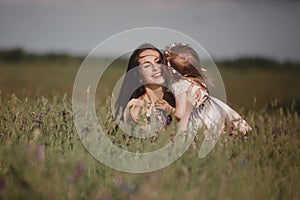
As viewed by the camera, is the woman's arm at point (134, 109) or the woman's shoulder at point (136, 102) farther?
the woman's shoulder at point (136, 102)

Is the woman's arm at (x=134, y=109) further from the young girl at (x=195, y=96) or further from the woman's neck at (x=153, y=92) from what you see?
the young girl at (x=195, y=96)

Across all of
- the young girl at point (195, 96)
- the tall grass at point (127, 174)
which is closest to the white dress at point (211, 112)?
the young girl at point (195, 96)

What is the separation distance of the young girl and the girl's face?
0.56 ft

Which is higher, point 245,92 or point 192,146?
point 245,92

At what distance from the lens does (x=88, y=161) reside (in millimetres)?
3254

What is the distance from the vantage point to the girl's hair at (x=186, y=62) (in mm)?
5398

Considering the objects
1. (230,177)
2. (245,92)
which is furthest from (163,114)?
(245,92)

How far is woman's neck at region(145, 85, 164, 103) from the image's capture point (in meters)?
5.09

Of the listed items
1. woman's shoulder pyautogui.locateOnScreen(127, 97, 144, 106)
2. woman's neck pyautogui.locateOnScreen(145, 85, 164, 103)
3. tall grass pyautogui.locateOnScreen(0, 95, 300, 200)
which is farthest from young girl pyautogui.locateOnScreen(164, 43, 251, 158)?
tall grass pyautogui.locateOnScreen(0, 95, 300, 200)

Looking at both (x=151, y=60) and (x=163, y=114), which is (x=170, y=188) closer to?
(x=163, y=114)

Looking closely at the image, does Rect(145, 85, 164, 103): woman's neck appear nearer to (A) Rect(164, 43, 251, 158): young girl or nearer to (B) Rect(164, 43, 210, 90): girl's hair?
(A) Rect(164, 43, 251, 158): young girl

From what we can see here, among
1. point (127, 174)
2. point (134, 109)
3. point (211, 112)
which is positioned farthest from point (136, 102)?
point (127, 174)

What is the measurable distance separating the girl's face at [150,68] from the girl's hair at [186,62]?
0.30 meters

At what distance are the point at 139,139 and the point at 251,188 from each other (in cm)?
92
